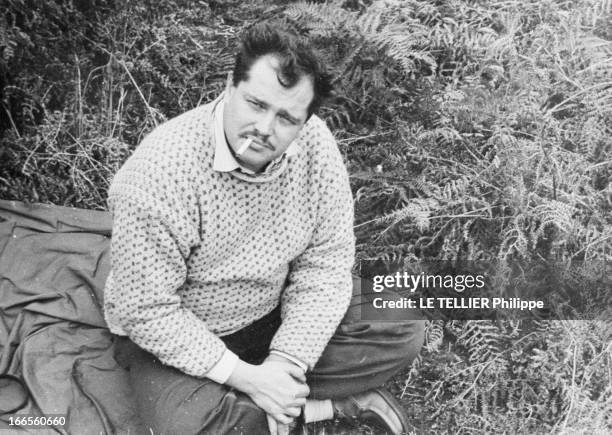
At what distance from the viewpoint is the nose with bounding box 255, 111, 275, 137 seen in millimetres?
1468

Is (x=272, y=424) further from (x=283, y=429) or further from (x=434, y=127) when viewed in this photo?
(x=434, y=127)

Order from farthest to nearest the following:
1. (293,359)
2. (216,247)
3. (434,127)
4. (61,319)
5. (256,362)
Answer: (434,127) < (61,319) < (256,362) < (293,359) < (216,247)

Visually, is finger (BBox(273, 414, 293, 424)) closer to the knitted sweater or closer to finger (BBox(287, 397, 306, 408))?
finger (BBox(287, 397, 306, 408))

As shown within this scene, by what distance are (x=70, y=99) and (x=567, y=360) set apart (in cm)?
190

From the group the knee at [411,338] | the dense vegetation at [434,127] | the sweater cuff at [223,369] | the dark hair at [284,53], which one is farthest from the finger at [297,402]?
the dark hair at [284,53]

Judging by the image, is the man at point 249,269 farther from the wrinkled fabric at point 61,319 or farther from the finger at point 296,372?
the wrinkled fabric at point 61,319

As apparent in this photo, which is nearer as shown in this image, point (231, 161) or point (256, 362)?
point (231, 161)

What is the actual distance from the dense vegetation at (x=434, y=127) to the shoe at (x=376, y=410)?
0.49 feet

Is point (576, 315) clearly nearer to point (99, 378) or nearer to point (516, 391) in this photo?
point (516, 391)

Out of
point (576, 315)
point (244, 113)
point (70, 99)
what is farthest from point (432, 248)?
point (70, 99)

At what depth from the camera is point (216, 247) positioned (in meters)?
1.59

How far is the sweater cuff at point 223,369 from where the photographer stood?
1613 millimetres

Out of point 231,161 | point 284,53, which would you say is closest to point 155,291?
point 231,161

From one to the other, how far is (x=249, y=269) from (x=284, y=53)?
20.5 inches
